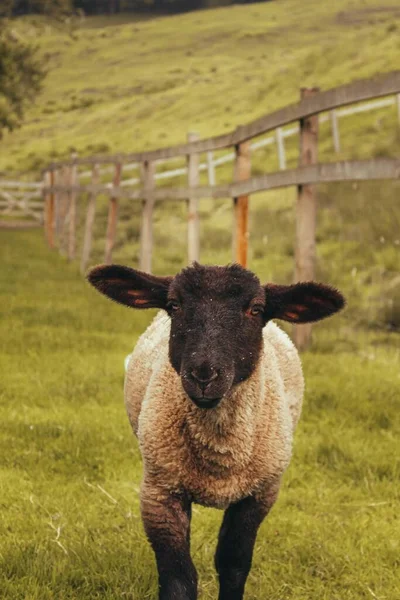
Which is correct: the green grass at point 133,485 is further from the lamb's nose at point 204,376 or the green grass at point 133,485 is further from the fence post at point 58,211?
the fence post at point 58,211

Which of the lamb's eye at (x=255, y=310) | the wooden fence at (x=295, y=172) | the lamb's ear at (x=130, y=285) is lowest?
the lamb's eye at (x=255, y=310)

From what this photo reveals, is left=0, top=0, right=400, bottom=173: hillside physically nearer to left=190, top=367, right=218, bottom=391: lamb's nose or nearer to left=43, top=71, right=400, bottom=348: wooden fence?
left=43, top=71, right=400, bottom=348: wooden fence

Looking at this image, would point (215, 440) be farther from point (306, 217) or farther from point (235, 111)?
point (235, 111)

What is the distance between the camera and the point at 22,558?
347 cm

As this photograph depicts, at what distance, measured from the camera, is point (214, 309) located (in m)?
3.17

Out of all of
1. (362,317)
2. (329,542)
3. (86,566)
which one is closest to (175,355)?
(86,566)

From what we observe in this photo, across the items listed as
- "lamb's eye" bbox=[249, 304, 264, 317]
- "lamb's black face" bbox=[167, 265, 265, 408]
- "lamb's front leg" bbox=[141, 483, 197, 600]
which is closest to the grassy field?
"lamb's front leg" bbox=[141, 483, 197, 600]

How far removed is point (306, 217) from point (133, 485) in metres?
3.10

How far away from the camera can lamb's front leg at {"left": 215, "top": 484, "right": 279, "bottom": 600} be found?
329cm

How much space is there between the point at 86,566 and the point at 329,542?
1113 mm

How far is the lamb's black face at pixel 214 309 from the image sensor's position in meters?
2.97

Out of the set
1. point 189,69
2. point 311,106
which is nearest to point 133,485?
point 311,106

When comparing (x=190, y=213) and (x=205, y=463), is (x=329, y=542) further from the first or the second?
(x=190, y=213)

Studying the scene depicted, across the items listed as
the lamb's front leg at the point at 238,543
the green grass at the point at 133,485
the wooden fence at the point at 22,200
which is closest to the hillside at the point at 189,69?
the wooden fence at the point at 22,200
